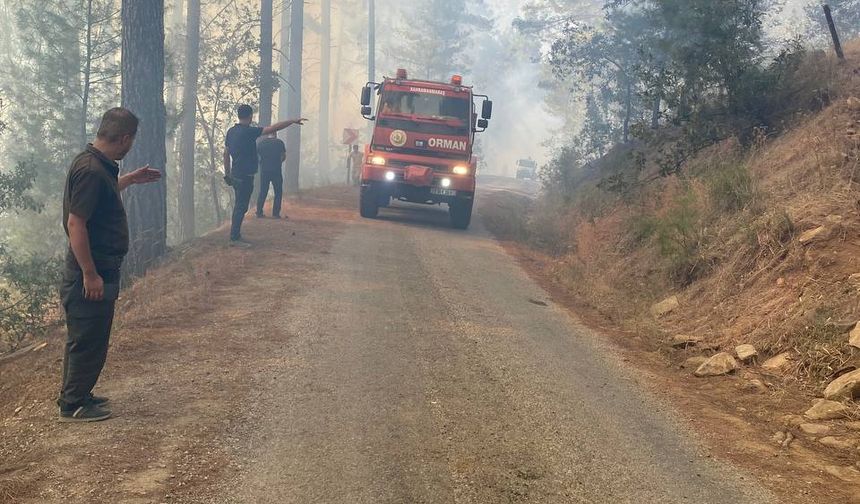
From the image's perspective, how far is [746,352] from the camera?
22.4ft

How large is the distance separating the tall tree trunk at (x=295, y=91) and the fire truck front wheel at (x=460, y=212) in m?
7.81

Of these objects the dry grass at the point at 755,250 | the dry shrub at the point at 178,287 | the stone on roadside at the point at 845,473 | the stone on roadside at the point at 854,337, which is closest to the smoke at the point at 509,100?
the dry grass at the point at 755,250

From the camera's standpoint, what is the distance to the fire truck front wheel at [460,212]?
50.4 feet

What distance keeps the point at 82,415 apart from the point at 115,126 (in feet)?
6.23

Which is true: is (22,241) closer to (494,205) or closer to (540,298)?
(494,205)

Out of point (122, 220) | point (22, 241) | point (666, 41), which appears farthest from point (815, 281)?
point (22, 241)

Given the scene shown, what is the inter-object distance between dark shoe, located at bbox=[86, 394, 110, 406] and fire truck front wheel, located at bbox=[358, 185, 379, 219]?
35.8 feet

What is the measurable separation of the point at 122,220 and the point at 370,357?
244 cm

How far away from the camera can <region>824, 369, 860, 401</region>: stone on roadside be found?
18.2 feet

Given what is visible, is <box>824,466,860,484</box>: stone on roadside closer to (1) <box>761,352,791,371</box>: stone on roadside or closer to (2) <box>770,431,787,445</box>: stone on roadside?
(2) <box>770,431,787,445</box>: stone on roadside

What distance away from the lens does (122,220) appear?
4.82m

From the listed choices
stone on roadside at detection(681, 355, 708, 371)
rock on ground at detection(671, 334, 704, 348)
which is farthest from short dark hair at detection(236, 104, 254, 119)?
stone on roadside at detection(681, 355, 708, 371)

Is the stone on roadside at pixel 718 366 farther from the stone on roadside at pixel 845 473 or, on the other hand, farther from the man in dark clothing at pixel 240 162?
the man in dark clothing at pixel 240 162

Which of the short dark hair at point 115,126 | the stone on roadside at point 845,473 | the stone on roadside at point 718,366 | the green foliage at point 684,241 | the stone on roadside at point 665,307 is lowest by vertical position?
the stone on roadside at point 845,473
